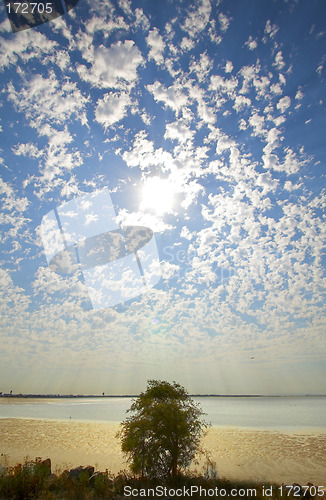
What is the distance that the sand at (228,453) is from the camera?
21.3 metres

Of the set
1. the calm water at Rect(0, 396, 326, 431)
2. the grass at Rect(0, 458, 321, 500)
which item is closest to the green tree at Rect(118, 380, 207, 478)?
the grass at Rect(0, 458, 321, 500)

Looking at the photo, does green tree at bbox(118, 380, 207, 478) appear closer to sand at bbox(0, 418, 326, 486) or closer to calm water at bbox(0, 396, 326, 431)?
sand at bbox(0, 418, 326, 486)

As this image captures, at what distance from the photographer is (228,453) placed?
28.1 meters

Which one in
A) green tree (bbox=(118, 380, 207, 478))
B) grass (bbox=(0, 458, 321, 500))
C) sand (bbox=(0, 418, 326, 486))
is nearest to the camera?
grass (bbox=(0, 458, 321, 500))

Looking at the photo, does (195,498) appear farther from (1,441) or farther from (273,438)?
(273,438)

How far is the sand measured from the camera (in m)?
21.3

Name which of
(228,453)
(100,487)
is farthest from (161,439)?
(228,453)

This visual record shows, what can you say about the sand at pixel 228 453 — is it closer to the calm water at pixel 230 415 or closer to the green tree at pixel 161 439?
the green tree at pixel 161 439

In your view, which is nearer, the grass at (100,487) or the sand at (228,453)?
the grass at (100,487)

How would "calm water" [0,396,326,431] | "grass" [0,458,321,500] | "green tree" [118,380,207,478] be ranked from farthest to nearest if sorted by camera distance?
"calm water" [0,396,326,431] → "green tree" [118,380,207,478] → "grass" [0,458,321,500]

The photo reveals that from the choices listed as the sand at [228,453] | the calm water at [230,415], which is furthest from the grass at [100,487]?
the calm water at [230,415]

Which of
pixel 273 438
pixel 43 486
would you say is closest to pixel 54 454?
pixel 43 486

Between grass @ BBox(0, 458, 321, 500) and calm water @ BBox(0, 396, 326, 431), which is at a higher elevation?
grass @ BBox(0, 458, 321, 500)

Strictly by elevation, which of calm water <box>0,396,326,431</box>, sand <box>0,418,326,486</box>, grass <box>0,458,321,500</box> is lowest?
calm water <box>0,396,326,431</box>
